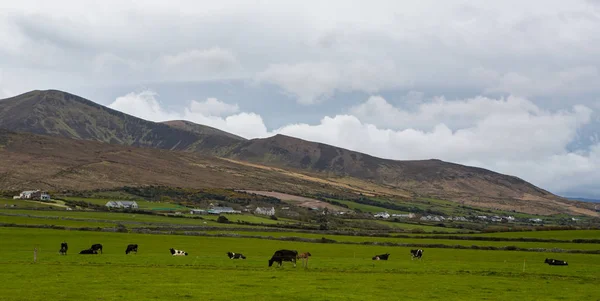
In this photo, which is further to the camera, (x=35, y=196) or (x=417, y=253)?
(x=35, y=196)

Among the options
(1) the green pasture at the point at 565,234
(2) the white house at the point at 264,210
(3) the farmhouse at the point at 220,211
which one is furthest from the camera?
(2) the white house at the point at 264,210

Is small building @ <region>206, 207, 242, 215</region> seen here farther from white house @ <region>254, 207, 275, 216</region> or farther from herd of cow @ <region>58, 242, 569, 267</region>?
herd of cow @ <region>58, 242, 569, 267</region>

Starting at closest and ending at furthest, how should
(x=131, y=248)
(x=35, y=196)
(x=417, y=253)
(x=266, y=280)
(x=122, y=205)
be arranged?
(x=266, y=280), (x=131, y=248), (x=417, y=253), (x=122, y=205), (x=35, y=196)

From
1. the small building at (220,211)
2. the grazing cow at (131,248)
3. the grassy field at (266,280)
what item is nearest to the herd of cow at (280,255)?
the grazing cow at (131,248)


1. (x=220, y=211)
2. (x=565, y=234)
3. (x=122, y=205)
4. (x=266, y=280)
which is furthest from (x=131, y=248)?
(x=220, y=211)

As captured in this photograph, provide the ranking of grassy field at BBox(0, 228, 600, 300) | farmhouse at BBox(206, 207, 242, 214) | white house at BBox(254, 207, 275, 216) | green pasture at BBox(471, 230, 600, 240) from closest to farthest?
1. grassy field at BBox(0, 228, 600, 300)
2. green pasture at BBox(471, 230, 600, 240)
3. farmhouse at BBox(206, 207, 242, 214)
4. white house at BBox(254, 207, 275, 216)

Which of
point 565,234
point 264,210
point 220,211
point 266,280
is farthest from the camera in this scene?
point 264,210

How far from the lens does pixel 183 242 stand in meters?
70.9

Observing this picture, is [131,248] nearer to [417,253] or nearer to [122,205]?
[417,253]

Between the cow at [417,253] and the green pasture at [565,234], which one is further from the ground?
the green pasture at [565,234]

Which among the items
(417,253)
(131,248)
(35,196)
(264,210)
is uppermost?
(417,253)

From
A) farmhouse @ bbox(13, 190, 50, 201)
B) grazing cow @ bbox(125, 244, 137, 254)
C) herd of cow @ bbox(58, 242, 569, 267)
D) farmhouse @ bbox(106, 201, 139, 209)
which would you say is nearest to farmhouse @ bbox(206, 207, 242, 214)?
farmhouse @ bbox(106, 201, 139, 209)

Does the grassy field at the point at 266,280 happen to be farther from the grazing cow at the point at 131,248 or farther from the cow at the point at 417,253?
the cow at the point at 417,253

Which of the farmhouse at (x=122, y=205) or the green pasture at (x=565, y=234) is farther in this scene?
the farmhouse at (x=122, y=205)
